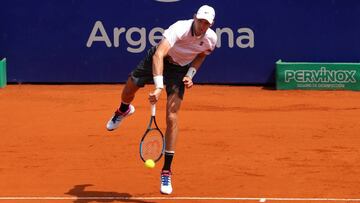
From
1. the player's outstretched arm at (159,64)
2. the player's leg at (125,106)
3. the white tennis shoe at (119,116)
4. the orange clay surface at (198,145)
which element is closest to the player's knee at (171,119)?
the player's outstretched arm at (159,64)

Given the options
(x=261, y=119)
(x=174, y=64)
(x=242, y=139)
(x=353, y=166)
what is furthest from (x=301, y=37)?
(x=174, y=64)

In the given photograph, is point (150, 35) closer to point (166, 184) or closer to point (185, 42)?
point (185, 42)

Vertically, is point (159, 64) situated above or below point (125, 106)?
below

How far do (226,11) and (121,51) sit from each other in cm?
204

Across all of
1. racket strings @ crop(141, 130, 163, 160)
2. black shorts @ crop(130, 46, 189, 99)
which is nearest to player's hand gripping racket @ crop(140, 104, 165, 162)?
racket strings @ crop(141, 130, 163, 160)

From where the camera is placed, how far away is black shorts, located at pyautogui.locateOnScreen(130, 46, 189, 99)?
308 inches

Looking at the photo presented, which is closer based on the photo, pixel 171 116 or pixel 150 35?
pixel 171 116

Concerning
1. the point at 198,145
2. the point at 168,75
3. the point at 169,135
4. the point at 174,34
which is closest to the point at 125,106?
the point at 168,75

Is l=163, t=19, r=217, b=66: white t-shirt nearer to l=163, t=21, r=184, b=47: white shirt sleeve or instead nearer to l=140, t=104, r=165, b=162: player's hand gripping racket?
l=163, t=21, r=184, b=47: white shirt sleeve

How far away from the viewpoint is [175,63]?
26.1 ft

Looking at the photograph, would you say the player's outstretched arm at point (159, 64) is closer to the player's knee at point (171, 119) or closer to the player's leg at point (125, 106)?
the player's knee at point (171, 119)

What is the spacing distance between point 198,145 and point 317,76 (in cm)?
489

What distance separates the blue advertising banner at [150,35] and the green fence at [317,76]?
0.98 ft

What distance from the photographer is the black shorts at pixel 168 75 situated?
308 inches
